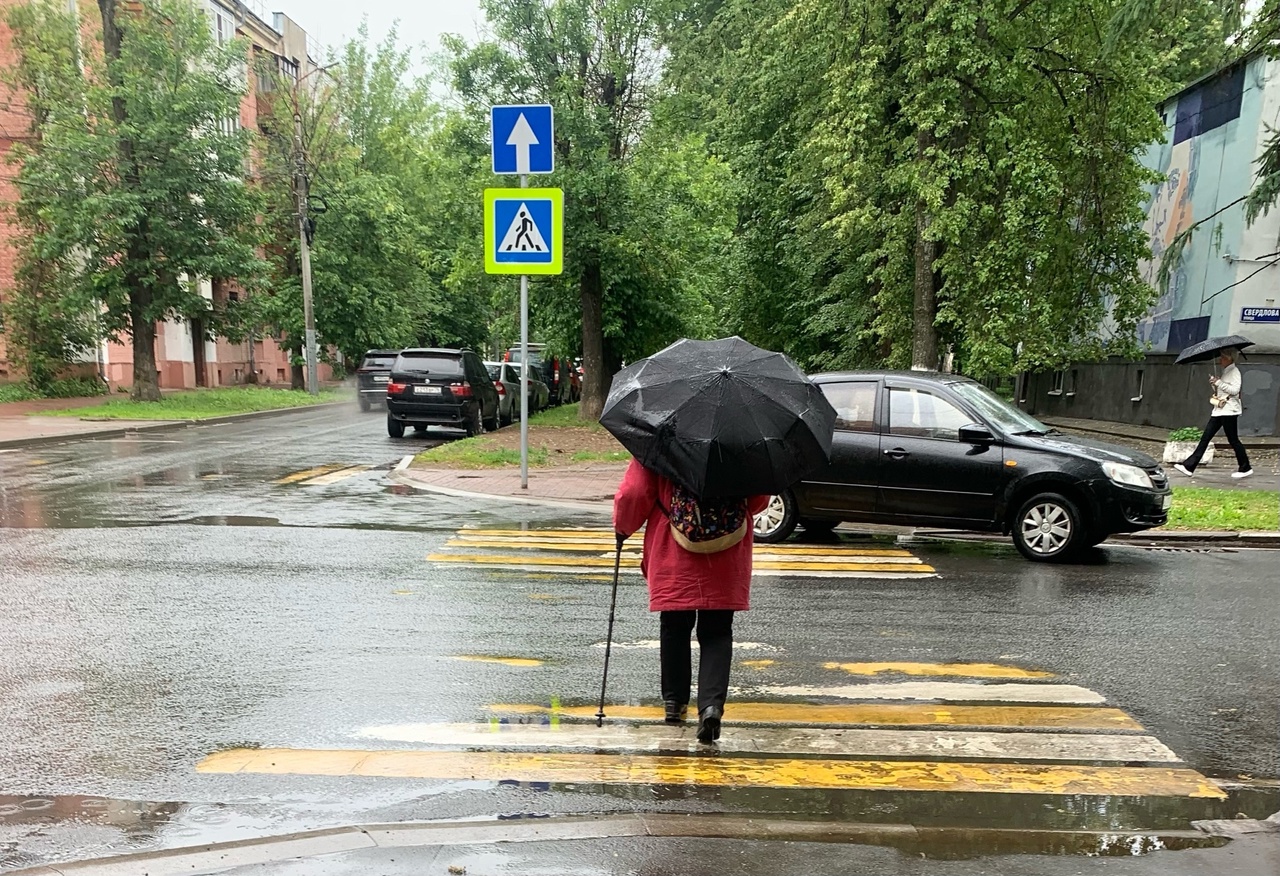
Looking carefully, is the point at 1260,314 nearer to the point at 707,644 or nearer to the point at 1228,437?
the point at 1228,437

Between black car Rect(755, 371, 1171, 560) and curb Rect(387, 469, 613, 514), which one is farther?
curb Rect(387, 469, 613, 514)

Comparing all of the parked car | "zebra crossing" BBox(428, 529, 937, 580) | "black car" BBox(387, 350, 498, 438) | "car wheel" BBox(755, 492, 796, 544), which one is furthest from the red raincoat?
the parked car

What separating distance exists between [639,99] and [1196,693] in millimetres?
19152

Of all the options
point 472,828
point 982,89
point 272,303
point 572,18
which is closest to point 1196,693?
point 472,828

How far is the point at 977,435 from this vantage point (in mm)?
8680

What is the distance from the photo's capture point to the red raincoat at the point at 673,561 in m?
4.19

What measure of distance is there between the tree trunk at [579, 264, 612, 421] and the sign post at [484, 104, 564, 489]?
32.0 feet

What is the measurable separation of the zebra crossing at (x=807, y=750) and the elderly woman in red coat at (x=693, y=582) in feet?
1.04

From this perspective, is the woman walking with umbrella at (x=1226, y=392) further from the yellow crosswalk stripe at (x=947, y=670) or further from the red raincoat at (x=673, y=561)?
the red raincoat at (x=673, y=561)

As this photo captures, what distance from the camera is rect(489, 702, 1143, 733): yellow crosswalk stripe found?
463cm

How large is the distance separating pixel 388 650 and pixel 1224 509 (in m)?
10.1

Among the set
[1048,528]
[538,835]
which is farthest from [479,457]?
[538,835]

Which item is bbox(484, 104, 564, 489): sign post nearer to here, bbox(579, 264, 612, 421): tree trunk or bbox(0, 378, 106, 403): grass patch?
bbox(579, 264, 612, 421): tree trunk

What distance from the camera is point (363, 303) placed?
3844cm
